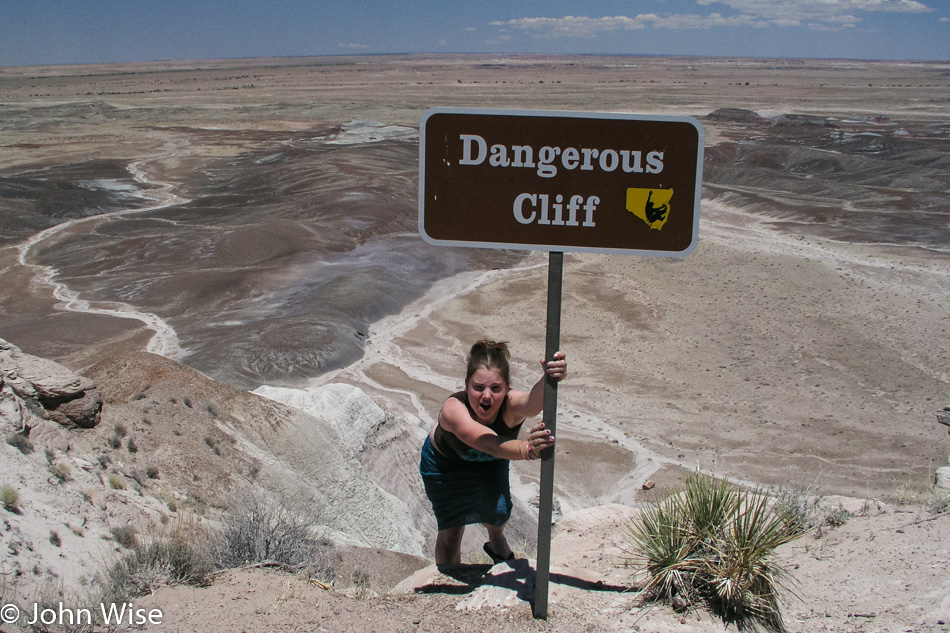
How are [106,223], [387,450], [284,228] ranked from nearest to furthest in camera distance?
[387,450] → [284,228] → [106,223]

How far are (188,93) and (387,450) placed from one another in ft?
386

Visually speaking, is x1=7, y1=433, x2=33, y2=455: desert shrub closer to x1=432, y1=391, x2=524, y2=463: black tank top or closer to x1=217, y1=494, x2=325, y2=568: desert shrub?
x1=217, y1=494, x2=325, y2=568: desert shrub

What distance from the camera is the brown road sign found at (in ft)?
9.18

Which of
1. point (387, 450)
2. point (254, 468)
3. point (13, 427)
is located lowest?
point (387, 450)

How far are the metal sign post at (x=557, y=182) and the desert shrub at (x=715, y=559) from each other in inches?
33.8

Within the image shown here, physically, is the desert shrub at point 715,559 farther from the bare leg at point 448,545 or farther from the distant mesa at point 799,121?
the distant mesa at point 799,121

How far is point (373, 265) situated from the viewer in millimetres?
24203

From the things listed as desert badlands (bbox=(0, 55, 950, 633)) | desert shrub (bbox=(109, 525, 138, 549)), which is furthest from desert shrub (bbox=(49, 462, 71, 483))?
desert shrub (bbox=(109, 525, 138, 549))

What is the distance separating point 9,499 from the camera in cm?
424

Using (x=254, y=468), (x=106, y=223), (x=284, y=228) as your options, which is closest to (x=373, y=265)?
(x=284, y=228)

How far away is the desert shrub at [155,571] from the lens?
130 inches

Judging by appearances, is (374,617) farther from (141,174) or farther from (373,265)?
(141,174)

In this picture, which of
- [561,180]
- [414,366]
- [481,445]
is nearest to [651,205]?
[561,180]

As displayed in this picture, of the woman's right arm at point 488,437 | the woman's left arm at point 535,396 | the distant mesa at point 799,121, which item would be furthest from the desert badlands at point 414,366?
the distant mesa at point 799,121
